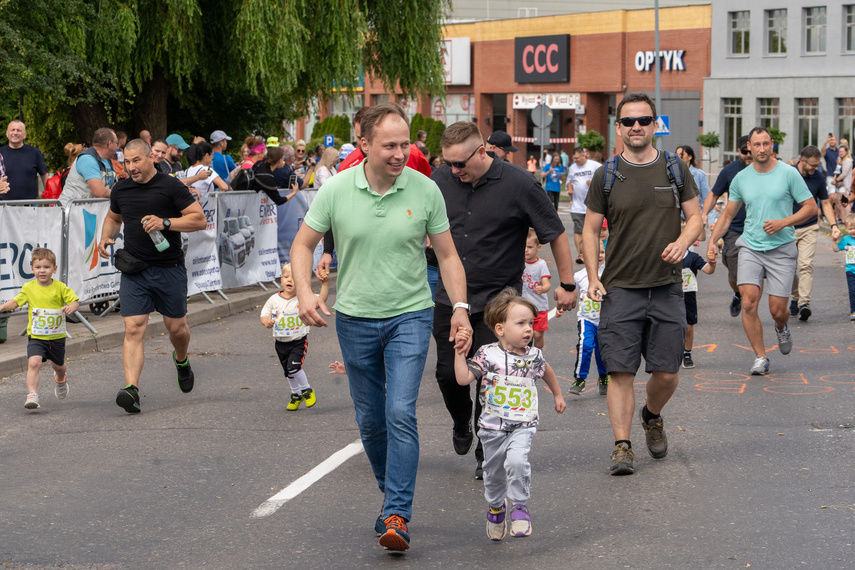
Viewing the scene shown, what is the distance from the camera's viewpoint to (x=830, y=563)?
4.92m

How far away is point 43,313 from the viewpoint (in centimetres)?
852

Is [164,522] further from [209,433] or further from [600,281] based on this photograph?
[600,281]

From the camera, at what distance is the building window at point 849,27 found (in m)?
44.6

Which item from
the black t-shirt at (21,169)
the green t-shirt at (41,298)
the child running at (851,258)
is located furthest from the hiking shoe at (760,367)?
the black t-shirt at (21,169)

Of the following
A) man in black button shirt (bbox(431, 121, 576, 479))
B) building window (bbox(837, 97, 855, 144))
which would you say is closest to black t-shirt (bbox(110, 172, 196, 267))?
man in black button shirt (bbox(431, 121, 576, 479))

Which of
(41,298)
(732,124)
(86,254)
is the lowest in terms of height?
(41,298)

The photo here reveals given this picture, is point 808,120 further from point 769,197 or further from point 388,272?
point 388,272

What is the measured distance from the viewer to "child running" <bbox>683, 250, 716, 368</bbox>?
9.52m

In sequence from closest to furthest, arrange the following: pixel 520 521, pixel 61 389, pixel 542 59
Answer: pixel 520 521 → pixel 61 389 → pixel 542 59

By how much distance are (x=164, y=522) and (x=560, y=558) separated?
76.2 inches

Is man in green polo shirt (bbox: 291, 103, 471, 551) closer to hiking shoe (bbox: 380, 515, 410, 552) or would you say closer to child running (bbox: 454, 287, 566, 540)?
hiking shoe (bbox: 380, 515, 410, 552)

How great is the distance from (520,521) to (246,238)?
1045 centimetres

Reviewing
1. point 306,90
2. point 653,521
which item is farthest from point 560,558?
point 306,90

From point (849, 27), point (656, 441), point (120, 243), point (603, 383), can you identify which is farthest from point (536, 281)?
point (849, 27)
